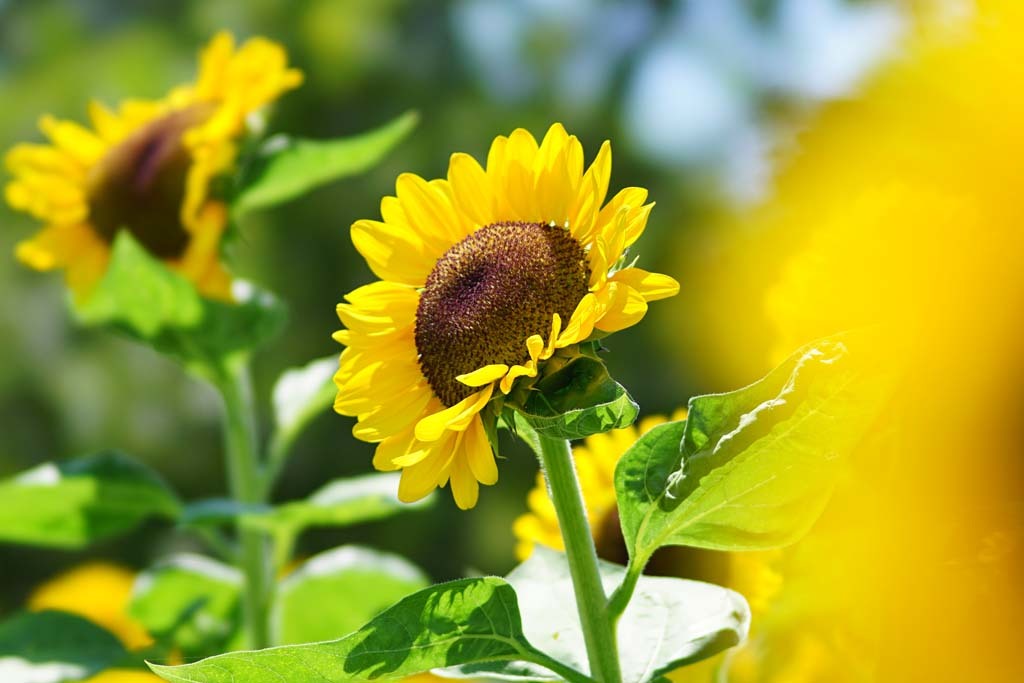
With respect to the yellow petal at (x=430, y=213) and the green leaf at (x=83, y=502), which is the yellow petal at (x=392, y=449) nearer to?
the yellow petal at (x=430, y=213)

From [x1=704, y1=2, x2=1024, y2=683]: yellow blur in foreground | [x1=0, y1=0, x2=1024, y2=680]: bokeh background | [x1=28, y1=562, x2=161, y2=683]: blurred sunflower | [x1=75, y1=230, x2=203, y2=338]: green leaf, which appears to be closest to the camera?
[x1=704, y1=2, x2=1024, y2=683]: yellow blur in foreground

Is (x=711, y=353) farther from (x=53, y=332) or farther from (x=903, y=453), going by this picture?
(x=53, y=332)

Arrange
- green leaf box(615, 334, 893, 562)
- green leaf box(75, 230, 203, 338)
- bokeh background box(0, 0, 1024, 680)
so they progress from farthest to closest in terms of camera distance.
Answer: bokeh background box(0, 0, 1024, 680) < green leaf box(75, 230, 203, 338) < green leaf box(615, 334, 893, 562)

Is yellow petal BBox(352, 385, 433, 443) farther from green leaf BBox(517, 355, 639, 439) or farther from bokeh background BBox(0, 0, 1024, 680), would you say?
bokeh background BBox(0, 0, 1024, 680)

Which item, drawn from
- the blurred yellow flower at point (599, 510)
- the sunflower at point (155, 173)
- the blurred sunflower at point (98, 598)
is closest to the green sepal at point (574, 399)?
the blurred yellow flower at point (599, 510)

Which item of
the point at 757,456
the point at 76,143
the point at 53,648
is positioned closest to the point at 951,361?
the point at 757,456

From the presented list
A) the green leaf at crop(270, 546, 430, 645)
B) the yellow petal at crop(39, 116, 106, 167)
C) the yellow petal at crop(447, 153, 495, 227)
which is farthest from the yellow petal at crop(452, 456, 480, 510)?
the yellow petal at crop(39, 116, 106, 167)

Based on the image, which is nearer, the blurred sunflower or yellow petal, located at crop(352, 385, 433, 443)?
yellow petal, located at crop(352, 385, 433, 443)
